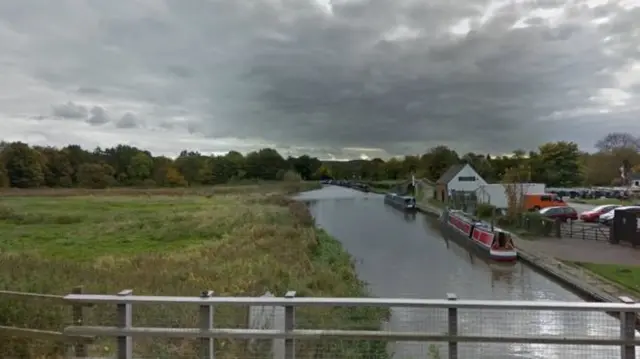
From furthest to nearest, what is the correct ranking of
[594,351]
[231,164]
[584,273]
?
[231,164] → [584,273] → [594,351]

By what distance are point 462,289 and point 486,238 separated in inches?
365

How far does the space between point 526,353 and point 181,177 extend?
111 meters

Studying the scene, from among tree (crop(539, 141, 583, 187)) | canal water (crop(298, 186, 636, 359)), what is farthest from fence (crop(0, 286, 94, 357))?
tree (crop(539, 141, 583, 187))

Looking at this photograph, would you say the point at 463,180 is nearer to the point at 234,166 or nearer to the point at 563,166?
the point at 563,166

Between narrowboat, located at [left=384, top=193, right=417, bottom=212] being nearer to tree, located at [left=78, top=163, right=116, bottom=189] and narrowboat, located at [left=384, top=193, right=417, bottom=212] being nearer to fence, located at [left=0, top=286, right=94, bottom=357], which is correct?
tree, located at [left=78, top=163, right=116, bottom=189]

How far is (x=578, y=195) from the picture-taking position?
2400 inches

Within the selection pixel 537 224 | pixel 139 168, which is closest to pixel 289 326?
pixel 537 224

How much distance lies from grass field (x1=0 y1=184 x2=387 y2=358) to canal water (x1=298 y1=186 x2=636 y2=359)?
90 centimetres

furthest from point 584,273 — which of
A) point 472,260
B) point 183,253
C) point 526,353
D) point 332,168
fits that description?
point 332,168

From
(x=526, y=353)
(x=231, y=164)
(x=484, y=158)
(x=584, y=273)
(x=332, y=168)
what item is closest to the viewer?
(x=526, y=353)

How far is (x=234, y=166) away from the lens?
13700cm

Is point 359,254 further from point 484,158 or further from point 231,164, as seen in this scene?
point 231,164

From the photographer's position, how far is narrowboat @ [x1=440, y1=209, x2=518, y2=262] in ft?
77.8

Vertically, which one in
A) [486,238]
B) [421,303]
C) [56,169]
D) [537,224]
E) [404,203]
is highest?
[56,169]
